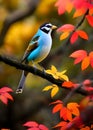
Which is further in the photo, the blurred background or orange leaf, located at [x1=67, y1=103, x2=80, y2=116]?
the blurred background

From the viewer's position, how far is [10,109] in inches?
317

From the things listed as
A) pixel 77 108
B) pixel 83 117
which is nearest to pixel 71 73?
pixel 77 108

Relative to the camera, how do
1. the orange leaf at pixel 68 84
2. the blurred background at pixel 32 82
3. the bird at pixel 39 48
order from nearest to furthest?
1. the orange leaf at pixel 68 84
2. the bird at pixel 39 48
3. the blurred background at pixel 32 82

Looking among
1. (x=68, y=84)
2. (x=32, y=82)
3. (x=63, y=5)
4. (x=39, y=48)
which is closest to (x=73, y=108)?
(x=68, y=84)

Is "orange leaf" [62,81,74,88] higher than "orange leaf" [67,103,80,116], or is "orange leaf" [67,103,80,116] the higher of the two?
"orange leaf" [62,81,74,88]

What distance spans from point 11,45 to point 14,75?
1.33 meters

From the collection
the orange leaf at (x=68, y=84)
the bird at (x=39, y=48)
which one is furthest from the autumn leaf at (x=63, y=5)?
the orange leaf at (x=68, y=84)

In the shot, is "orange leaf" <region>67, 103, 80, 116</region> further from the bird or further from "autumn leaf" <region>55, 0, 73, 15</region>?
"autumn leaf" <region>55, 0, 73, 15</region>

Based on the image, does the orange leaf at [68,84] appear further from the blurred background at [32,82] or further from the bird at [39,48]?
the blurred background at [32,82]

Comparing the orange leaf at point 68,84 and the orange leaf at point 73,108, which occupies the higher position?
the orange leaf at point 68,84

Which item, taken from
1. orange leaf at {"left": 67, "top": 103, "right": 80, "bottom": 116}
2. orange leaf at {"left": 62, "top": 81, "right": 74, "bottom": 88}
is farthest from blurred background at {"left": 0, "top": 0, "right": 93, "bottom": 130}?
orange leaf at {"left": 62, "top": 81, "right": 74, "bottom": 88}

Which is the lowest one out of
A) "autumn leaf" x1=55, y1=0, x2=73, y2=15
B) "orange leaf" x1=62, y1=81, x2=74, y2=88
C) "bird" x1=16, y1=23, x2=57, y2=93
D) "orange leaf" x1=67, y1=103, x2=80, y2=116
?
"orange leaf" x1=67, y1=103, x2=80, y2=116

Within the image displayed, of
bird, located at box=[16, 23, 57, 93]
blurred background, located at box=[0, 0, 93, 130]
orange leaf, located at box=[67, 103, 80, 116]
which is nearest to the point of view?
orange leaf, located at box=[67, 103, 80, 116]

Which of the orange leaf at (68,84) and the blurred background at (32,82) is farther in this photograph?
the blurred background at (32,82)
